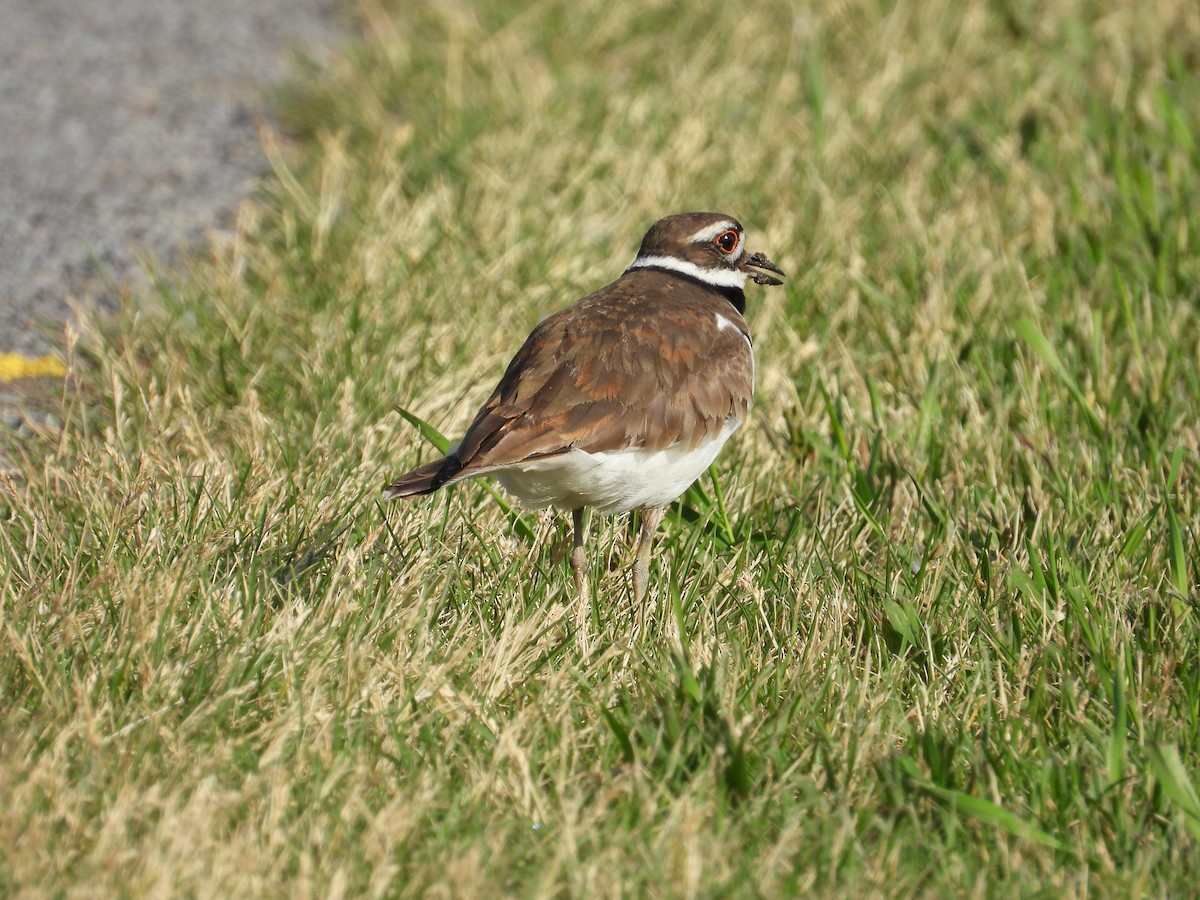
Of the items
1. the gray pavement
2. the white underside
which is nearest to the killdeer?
the white underside

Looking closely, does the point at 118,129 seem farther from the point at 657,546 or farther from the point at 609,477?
the point at 609,477

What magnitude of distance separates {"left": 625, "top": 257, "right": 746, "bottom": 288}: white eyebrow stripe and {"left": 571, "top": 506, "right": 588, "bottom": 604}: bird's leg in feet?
3.32

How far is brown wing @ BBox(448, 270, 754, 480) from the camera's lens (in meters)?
4.36

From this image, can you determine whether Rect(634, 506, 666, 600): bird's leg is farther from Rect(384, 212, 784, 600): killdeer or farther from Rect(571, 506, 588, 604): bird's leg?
Rect(571, 506, 588, 604): bird's leg

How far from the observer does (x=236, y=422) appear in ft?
18.0

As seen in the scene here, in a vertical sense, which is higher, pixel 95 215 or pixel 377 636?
pixel 95 215

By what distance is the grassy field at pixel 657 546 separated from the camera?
345 cm

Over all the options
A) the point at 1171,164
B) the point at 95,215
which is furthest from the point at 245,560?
the point at 1171,164

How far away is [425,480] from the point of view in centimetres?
421

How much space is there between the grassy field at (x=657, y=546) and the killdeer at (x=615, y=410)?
282mm

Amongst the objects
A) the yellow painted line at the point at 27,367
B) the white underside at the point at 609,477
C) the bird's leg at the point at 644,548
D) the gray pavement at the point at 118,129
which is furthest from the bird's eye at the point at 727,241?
the gray pavement at the point at 118,129

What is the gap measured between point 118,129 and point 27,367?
2.75 m

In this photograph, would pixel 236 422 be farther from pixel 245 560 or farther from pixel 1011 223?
pixel 1011 223

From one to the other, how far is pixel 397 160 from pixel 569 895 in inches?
205
